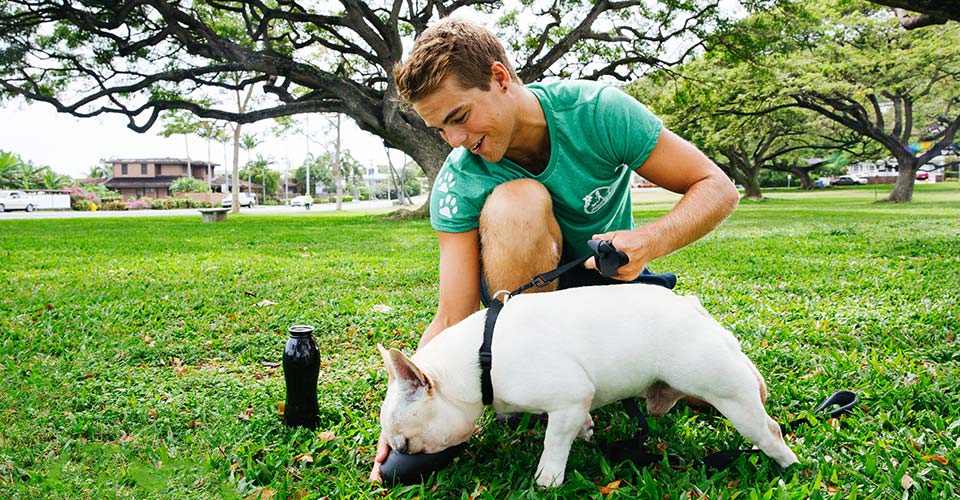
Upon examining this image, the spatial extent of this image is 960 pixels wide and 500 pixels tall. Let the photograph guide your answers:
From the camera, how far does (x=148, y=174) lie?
70062 millimetres

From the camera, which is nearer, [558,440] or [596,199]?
[558,440]

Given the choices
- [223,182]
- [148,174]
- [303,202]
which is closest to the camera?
[303,202]

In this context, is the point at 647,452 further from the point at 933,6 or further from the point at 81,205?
the point at 81,205

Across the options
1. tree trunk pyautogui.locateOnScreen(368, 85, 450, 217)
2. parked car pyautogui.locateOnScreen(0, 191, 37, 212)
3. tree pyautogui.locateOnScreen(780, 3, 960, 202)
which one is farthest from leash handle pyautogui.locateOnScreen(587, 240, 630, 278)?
parked car pyautogui.locateOnScreen(0, 191, 37, 212)

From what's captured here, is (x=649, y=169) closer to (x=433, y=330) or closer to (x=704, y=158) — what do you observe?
(x=704, y=158)

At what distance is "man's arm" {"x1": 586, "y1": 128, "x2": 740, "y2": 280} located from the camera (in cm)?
205

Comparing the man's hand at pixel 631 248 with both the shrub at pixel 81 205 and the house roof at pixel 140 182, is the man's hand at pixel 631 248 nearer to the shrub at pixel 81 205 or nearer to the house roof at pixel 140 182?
the shrub at pixel 81 205

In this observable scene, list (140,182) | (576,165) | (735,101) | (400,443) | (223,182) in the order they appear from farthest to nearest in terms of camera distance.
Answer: (223,182)
(140,182)
(735,101)
(576,165)
(400,443)

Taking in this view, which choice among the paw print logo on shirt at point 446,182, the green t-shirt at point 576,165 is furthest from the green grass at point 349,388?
the paw print logo on shirt at point 446,182

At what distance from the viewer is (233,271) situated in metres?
6.47

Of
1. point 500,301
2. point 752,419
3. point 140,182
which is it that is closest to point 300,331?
point 500,301

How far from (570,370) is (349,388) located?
1.37 meters

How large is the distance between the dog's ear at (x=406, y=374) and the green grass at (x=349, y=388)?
0.37m

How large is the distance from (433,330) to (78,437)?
140 centimetres
